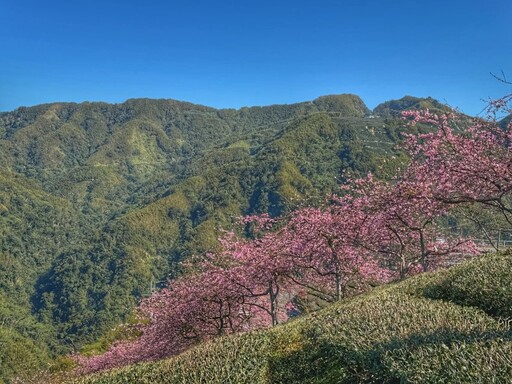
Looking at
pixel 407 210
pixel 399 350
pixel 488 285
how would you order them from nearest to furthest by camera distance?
pixel 399 350
pixel 488 285
pixel 407 210

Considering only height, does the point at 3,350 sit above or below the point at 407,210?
below

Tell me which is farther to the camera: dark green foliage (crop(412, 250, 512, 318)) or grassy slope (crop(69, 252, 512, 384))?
dark green foliage (crop(412, 250, 512, 318))

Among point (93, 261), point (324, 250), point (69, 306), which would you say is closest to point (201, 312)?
point (324, 250)

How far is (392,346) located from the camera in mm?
5562

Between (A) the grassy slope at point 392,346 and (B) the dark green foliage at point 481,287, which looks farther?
(B) the dark green foliage at point 481,287

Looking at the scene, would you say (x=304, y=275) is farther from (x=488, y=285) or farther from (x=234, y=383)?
(x=234, y=383)

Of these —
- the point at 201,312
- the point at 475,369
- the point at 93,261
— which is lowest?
the point at 93,261

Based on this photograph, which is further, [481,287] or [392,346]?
[481,287]

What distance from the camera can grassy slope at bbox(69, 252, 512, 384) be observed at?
467 centimetres

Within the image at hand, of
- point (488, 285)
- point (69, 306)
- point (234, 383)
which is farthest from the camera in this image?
point (69, 306)

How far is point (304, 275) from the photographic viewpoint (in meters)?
21.7

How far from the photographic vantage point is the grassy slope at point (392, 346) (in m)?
4.67

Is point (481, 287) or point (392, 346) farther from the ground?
point (392, 346)

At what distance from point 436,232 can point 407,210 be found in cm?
743
